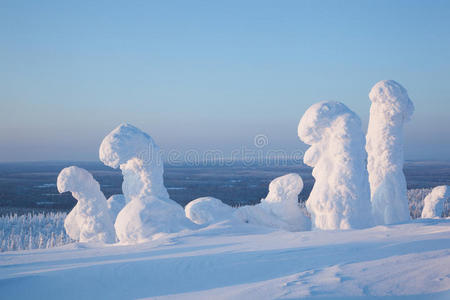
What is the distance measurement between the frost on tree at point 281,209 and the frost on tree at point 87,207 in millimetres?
3767

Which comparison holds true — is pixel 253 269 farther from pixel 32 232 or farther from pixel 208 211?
pixel 32 232

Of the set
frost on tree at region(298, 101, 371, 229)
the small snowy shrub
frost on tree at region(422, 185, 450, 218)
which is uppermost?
frost on tree at region(298, 101, 371, 229)

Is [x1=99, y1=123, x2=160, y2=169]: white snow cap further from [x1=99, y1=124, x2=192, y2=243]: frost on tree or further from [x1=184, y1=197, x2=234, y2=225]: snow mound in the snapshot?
[x1=184, y1=197, x2=234, y2=225]: snow mound

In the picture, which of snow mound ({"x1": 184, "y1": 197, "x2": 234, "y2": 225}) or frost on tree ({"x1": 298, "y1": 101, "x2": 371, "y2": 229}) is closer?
frost on tree ({"x1": 298, "y1": 101, "x2": 371, "y2": 229})

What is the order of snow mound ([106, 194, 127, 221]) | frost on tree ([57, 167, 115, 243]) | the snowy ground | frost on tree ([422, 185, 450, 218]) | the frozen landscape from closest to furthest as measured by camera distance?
1. the snowy ground
2. the frozen landscape
3. frost on tree ([57, 167, 115, 243])
4. snow mound ([106, 194, 127, 221])
5. frost on tree ([422, 185, 450, 218])

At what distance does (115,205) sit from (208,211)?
3354mm

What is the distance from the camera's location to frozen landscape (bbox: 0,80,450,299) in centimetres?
495

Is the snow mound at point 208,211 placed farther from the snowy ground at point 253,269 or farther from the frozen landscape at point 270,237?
the snowy ground at point 253,269

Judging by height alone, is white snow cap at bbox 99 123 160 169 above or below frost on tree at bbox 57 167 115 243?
above

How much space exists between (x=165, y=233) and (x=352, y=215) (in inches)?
173

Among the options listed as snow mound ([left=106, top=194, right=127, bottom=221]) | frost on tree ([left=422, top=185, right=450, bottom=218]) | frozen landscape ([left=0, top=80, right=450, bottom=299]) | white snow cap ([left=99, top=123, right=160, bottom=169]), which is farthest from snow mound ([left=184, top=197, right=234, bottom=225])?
frost on tree ([left=422, top=185, right=450, bottom=218])

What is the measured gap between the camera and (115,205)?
1242 cm

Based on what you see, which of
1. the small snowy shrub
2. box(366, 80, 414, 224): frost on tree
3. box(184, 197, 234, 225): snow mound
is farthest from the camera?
the small snowy shrub

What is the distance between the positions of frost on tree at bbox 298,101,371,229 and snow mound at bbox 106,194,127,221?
5.95 meters
